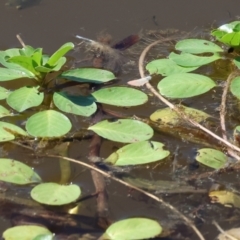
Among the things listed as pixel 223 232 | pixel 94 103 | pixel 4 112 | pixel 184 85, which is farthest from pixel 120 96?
pixel 223 232

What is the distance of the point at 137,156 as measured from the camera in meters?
1.38

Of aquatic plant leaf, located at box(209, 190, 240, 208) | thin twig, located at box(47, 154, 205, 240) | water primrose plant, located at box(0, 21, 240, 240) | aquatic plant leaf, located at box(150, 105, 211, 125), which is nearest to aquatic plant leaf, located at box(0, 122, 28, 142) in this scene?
water primrose plant, located at box(0, 21, 240, 240)

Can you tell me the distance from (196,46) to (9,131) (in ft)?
2.10

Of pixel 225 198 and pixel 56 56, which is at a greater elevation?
pixel 56 56

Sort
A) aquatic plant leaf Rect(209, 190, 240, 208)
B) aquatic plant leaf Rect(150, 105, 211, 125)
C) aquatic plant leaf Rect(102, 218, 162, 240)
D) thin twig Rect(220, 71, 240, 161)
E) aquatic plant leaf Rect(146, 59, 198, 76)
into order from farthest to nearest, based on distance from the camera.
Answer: aquatic plant leaf Rect(146, 59, 198, 76) → aquatic plant leaf Rect(150, 105, 211, 125) → thin twig Rect(220, 71, 240, 161) → aquatic plant leaf Rect(209, 190, 240, 208) → aquatic plant leaf Rect(102, 218, 162, 240)

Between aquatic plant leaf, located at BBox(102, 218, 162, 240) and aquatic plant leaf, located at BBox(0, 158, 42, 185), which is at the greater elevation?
aquatic plant leaf, located at BBox(0, 158, 42, 185)

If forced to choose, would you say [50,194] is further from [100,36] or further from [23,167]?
[100,36]

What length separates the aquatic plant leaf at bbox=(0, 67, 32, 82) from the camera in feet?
5.30

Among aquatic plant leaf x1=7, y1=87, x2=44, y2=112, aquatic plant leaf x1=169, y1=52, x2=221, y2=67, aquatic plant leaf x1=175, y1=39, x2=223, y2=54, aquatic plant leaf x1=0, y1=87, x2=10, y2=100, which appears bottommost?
aquatic plant leaf x1=0, y1=87, x2=10, y2=100

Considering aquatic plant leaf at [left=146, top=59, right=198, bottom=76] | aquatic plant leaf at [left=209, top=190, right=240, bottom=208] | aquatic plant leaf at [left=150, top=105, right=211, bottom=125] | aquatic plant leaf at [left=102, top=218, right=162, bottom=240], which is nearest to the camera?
aquatic plant leaf at [left=102, top=218, right=162, bottom=240]

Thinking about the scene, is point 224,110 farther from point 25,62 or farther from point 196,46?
point 25,62

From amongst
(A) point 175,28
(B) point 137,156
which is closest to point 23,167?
(B) point 137,156

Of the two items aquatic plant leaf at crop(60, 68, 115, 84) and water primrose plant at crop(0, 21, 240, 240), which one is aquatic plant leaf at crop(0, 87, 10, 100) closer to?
water primrose plant at crop(0, 21, 240, 240)

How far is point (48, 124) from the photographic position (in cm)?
147
